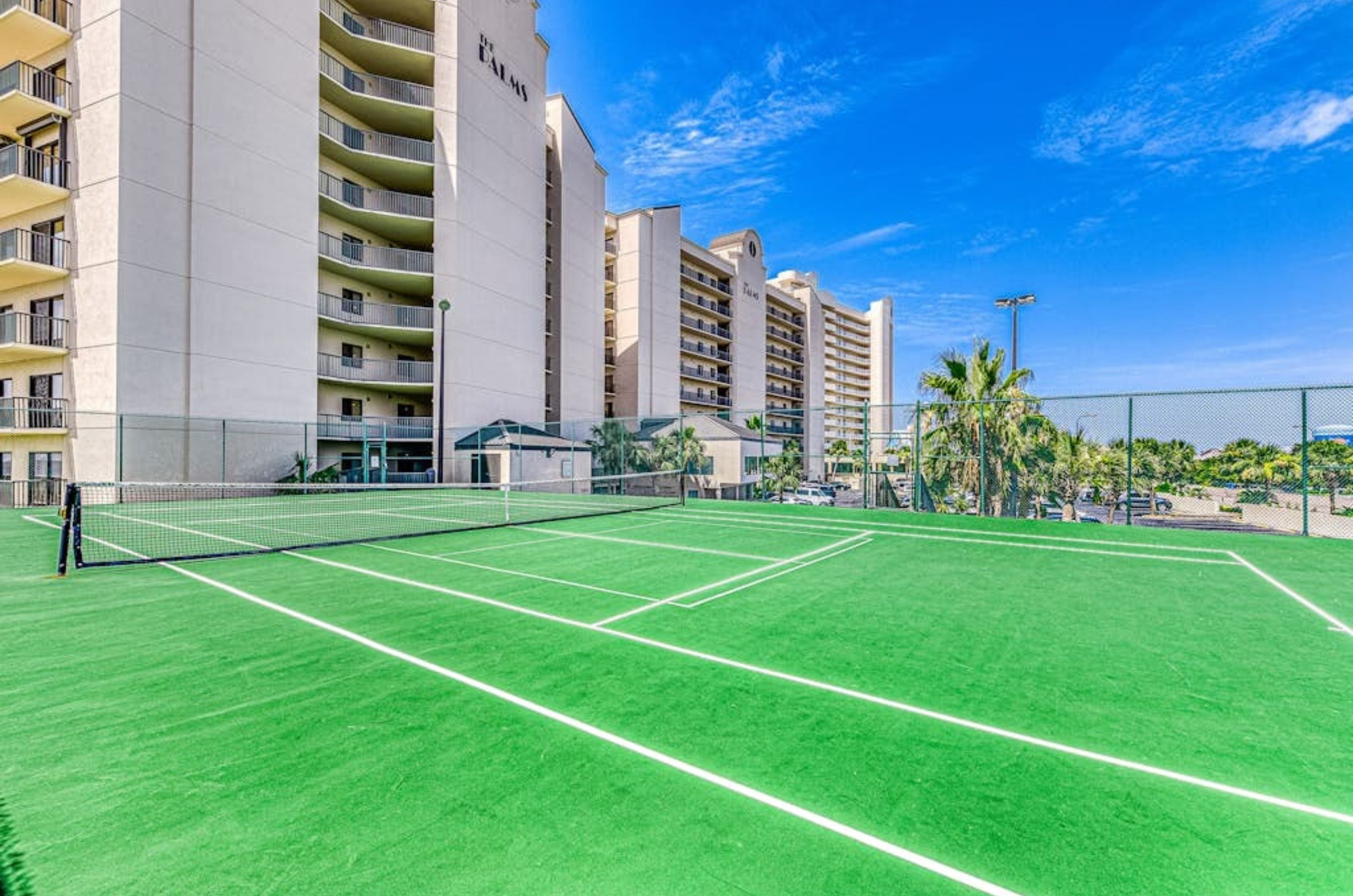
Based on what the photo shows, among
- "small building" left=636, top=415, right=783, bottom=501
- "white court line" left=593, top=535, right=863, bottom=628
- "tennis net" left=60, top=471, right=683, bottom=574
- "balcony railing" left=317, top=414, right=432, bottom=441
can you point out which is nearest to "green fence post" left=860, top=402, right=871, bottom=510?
"tennis net" left=60, top=471, right=683, bottom=574

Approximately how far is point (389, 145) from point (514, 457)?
1909 cm

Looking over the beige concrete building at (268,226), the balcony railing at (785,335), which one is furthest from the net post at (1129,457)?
the balcony railing at (785,335)

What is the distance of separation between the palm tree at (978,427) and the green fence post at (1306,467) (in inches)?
210

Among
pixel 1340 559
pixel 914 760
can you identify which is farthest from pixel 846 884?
pixel 1340 559

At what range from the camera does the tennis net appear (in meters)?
9.65

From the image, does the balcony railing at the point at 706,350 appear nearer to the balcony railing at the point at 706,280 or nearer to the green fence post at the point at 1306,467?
the balcony railing at the point at 706,280

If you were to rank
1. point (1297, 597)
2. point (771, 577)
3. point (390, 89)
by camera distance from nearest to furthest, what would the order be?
point (1297, 597) < point (771, 577) < point (390, 89)

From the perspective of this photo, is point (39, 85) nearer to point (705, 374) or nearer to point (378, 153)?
point (378, 153)

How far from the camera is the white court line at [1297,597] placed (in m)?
5.97

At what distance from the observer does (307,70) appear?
26.7 m

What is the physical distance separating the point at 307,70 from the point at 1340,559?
39.0 m

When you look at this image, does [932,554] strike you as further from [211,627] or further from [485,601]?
[211,627]

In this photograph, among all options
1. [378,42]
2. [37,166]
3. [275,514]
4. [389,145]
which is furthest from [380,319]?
[275,514]

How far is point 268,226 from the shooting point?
998 inches
